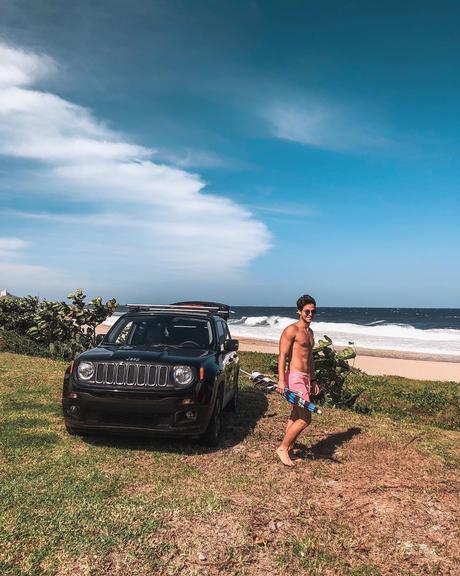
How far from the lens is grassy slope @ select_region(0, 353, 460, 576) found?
386 centimetres

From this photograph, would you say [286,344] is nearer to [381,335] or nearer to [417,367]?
[417,367]

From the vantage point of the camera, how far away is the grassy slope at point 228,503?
386 centimetres

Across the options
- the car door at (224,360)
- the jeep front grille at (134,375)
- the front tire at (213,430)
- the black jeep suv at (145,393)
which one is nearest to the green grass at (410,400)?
the car door at (224,360)

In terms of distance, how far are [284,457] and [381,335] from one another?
163ft

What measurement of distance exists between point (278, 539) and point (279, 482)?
1.32 meters

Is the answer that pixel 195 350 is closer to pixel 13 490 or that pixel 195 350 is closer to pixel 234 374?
pixel 234 374

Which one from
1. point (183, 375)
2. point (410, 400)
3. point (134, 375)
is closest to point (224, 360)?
point (183, 375)

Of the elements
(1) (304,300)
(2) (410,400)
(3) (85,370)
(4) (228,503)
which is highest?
(1) (304,300)

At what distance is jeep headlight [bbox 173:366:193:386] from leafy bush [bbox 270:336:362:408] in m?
3.98

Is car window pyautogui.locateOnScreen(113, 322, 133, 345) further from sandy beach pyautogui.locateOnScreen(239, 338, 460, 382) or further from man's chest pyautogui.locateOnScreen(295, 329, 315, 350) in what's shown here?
sandy beach pyautogui.locateOnScreen(239, 338, 460, 382)

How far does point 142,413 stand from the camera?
19.8ft

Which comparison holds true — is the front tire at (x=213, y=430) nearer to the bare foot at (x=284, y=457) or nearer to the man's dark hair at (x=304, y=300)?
the bare foot at (x=284, y=457)

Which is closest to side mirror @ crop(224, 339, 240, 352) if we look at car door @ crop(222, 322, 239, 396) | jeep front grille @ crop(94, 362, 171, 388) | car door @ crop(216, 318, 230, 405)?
car door @ crop(216, 318, 230, 405)

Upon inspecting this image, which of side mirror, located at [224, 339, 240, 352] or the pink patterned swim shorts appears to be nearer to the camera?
the pink patterned swim shorts
